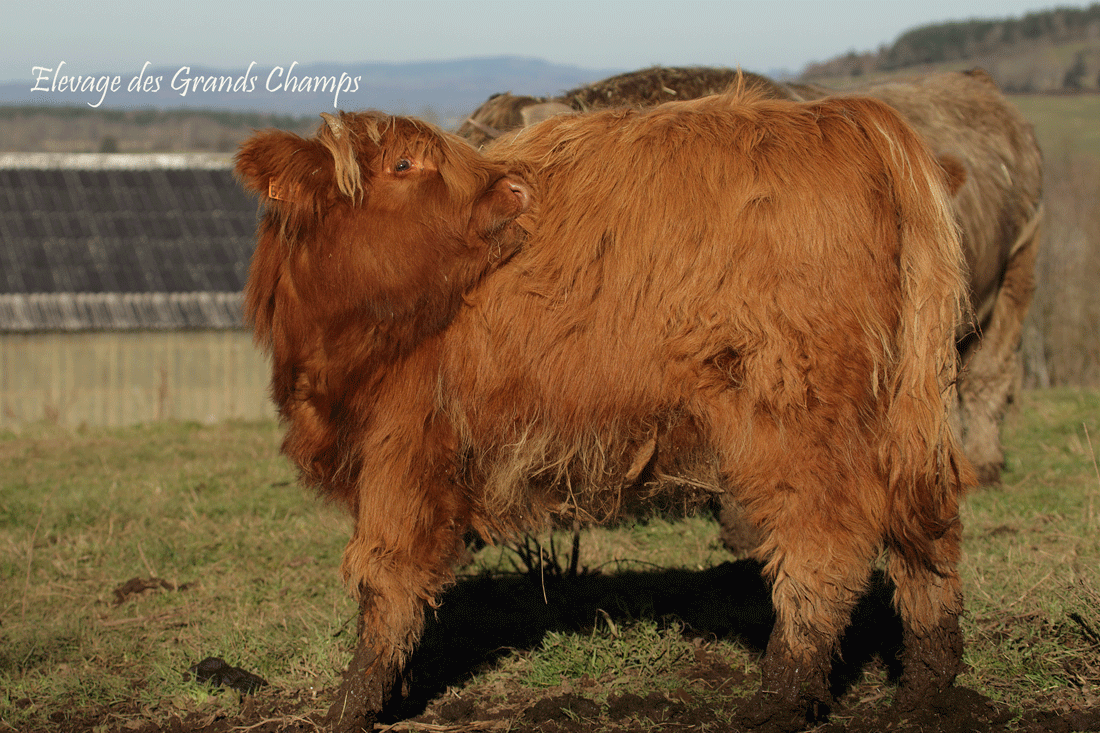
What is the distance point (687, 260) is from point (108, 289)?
13.9 m

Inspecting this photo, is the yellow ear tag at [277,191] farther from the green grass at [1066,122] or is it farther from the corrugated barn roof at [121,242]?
the green grass at [1066,122]

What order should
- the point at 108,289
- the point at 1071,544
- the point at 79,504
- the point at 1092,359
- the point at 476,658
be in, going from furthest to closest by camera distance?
1. the point at 1092,359
2. the point at 108,289
3. the point at 79,504
4. the point at 1071,544
5. the point at 476,658

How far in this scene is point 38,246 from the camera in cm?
1535

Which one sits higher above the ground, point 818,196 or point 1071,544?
point 818,196

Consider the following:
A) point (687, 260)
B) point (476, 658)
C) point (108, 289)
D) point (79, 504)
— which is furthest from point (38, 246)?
point (687, 260)

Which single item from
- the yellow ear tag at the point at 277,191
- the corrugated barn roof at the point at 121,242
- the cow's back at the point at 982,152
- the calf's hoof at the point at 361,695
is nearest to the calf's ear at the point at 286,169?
the yellow ear tag at the point at 277,191

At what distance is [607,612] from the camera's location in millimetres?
4094

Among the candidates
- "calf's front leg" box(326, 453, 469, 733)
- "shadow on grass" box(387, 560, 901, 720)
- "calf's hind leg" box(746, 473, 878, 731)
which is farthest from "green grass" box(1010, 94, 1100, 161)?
"calf's front leg" box(326, 453, 469, 733)

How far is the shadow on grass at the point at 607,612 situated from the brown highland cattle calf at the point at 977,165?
708 mm

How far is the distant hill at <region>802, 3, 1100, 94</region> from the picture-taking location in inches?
1940

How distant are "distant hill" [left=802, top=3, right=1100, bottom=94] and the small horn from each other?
4522 centimetres

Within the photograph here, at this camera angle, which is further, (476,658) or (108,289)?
(108,289)

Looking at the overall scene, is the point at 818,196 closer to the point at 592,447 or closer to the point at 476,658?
the point at 592,447

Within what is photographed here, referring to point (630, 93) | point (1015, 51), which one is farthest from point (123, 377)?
point (1015, 51)
